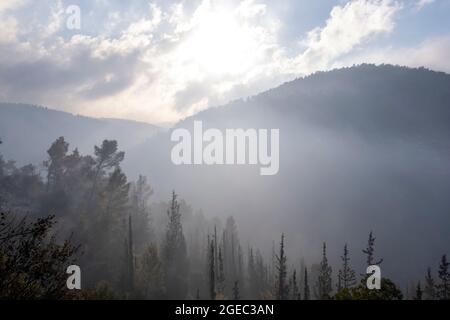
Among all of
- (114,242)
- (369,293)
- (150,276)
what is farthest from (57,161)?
(369,293)

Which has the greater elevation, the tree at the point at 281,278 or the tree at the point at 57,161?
the tree at the point at 57,161

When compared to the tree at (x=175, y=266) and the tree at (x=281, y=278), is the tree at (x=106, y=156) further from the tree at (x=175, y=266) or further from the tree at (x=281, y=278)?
the tree at (x=281, y=278)

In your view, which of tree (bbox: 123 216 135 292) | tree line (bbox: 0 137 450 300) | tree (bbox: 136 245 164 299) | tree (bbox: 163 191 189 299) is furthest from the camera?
tree (bbox: 163 191 189 299)

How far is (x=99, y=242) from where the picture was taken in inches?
2457

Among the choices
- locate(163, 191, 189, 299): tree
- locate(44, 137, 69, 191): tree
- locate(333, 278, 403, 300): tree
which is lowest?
locate(163, 191, 189, 299): tree

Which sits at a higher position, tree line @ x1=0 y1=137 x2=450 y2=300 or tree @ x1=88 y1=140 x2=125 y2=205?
tree @ x1=88 y1=140 x2=125 y2=205

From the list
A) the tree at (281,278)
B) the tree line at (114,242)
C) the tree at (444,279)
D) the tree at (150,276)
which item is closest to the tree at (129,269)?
the tree line at (114,242)

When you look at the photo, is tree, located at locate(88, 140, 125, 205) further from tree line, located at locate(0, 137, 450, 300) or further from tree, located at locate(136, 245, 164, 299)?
tree, located at locate(136, 245, 164, 299)

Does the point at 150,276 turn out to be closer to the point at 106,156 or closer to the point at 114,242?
the point at 114,242

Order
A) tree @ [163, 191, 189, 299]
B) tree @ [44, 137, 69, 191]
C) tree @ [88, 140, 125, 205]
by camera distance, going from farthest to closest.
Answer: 1. tree @ [44, 137, 69, 191]
2. tree @ [88, 140, 125, 205]
3. tree @ [163, 191, 189, 299]

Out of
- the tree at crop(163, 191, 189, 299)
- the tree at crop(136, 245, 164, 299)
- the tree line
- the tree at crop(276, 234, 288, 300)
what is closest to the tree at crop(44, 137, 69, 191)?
the tree line

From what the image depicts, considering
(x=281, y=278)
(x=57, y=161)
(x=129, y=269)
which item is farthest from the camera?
(x=57, y=161)

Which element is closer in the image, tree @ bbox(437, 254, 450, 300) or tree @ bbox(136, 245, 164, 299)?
tree @ bbox(437, 254, 450, 300)

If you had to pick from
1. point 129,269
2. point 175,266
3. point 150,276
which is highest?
point 129,269
